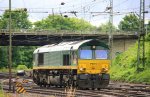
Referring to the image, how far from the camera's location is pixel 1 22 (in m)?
126

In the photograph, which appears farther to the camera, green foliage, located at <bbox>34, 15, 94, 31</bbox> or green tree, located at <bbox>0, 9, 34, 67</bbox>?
green foliage, located at <bbox>34, 15, 94, 31</bbox>

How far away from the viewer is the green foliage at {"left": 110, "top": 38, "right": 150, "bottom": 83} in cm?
4903

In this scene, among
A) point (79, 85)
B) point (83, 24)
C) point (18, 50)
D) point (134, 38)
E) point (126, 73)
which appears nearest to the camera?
point (79, 85)

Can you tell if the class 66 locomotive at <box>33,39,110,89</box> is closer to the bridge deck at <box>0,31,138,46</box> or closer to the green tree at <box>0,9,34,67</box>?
the bridge deck at <box>0,31,138,46</box>

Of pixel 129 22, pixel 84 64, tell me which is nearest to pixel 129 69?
pixel 84 64

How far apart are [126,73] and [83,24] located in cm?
12182

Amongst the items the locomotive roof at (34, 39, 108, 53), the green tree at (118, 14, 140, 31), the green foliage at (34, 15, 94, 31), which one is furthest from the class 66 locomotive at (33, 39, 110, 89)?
the green foliage at (34, 15, 94, 31)

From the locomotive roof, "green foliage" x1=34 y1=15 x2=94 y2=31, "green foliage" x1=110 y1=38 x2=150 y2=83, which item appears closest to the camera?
the locomotive roof

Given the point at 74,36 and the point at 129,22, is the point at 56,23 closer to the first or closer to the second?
the point at 129,22

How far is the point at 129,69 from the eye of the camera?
180 ft

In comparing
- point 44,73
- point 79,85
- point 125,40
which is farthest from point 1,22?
point 79,85

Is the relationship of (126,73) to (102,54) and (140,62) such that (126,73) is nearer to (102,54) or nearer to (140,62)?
(140,62)

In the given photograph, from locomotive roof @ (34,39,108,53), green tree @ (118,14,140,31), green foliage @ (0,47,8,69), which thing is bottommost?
green foliage @ (0,47,8,69)

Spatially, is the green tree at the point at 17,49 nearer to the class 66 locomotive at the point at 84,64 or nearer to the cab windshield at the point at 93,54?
the class 66 locomotive at the point at 84,64
